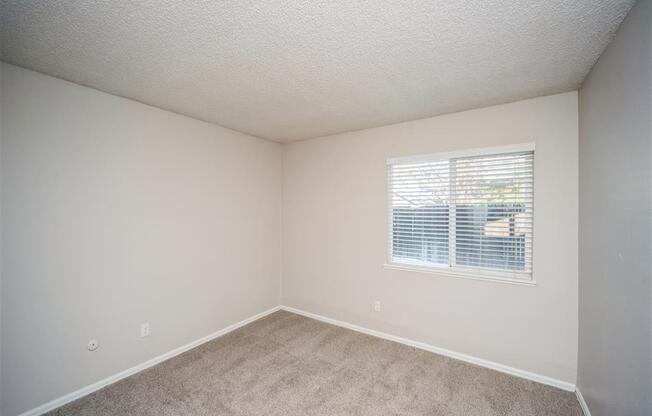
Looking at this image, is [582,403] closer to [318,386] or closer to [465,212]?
[465,212]

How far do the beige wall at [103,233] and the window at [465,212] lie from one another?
6.63 feet

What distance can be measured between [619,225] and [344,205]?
247 cm

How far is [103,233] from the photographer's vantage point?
7.86 feet

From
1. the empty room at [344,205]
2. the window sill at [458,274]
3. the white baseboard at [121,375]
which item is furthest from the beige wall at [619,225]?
the white baseboard at [121,375]

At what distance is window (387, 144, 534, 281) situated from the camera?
257 centimetres

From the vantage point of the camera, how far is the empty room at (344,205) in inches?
59.6

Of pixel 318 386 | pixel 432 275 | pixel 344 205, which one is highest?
pixel 344 205

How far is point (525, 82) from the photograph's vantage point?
2.18 m

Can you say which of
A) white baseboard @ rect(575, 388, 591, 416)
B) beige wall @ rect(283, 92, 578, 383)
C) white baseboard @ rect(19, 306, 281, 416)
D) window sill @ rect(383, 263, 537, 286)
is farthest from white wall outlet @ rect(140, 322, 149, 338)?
white baseboard @ rect(575, 388, 591, 416)

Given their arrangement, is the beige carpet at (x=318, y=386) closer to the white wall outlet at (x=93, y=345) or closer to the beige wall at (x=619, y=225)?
the white wall outlet at (x=93, y=345)

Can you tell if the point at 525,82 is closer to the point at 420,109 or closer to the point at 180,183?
the point at 420,109

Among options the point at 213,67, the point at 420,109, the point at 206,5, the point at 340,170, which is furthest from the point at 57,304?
the point at 420,109

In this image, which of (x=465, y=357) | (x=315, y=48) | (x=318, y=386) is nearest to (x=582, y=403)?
(x=465, y=357)

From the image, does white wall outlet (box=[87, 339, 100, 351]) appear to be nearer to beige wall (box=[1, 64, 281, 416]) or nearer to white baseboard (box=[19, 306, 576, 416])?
beige wall (box=[1, 64, 281, 416])
